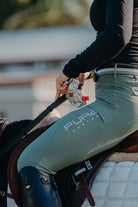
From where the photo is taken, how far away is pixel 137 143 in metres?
2.13

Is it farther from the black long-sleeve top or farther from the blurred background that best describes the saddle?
the blurred background

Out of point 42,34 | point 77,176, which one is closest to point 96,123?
point 77,176

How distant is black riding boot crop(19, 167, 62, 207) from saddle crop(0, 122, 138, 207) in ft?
0.31

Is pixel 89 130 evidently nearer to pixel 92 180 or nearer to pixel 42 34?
pixel 92 180

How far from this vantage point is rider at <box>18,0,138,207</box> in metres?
1.98

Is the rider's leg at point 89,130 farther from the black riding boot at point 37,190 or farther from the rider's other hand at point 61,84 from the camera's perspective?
the rider's other hand at point 61,84

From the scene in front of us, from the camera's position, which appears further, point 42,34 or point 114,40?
point 42,34

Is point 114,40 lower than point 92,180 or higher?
higher

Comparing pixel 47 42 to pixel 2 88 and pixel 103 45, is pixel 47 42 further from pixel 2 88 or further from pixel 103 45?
pixel 103 45

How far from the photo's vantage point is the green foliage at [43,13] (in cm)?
2477

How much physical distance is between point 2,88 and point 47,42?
1004 cm

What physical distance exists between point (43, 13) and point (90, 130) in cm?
2356

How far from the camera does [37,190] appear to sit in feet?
6.51

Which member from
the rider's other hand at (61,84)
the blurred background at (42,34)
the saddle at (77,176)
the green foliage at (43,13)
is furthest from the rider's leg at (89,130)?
the green foliage at (43,13)
